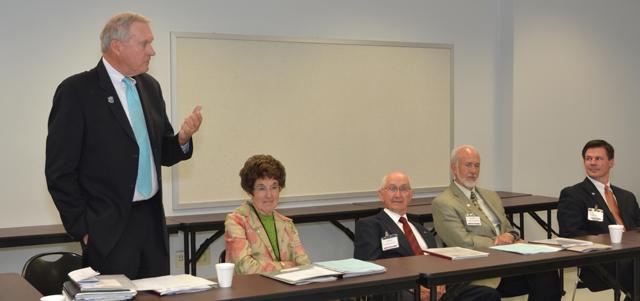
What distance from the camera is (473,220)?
4.19 meters

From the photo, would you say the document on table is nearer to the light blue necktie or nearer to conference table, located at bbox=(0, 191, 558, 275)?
the light blue necktie

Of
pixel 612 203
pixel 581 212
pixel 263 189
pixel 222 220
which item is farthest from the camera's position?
pixel 222 220

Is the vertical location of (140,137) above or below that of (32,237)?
above

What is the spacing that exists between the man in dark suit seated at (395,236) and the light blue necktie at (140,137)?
4.20ft

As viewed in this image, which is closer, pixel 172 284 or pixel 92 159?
pixel 172 284

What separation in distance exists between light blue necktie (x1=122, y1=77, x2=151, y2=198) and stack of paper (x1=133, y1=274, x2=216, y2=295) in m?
0.37

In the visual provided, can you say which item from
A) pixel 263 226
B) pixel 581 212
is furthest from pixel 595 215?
pixel 263 226

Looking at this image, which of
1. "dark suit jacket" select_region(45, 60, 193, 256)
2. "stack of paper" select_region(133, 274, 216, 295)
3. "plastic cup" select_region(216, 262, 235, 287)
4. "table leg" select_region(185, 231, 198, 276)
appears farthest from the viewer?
"table leg" select_region(185, 231, 198, 276)

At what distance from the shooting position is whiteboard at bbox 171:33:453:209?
5.33m

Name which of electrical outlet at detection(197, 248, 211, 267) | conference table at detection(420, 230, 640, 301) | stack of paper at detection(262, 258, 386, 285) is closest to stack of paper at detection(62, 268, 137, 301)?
stack of paper at detection(262, 258, 386, 285)

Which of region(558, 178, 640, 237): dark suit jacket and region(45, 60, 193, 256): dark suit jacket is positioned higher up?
region(45, 60, 193, 256): dark suit jacket

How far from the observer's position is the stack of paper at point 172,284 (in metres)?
2.47

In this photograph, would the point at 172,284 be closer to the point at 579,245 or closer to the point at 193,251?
the point at 579,245

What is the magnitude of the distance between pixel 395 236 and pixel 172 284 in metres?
1.51
